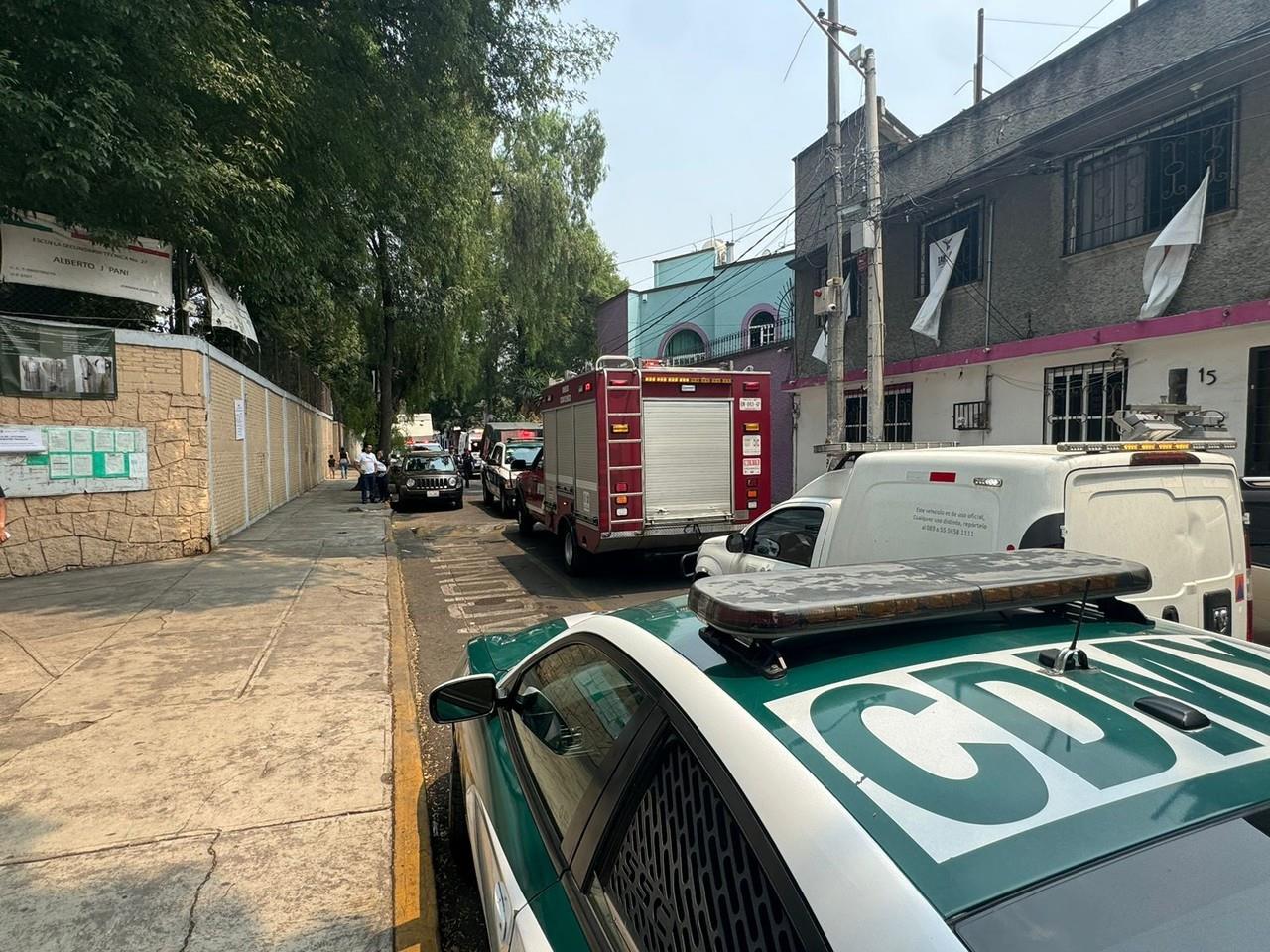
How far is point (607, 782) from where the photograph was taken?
1.61m

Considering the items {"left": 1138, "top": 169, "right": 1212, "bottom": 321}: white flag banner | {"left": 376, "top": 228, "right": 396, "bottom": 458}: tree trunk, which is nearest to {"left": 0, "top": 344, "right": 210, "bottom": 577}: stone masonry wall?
{"left": 376, "top": 228, "right": 396, "bottom": 458}: tree trunk

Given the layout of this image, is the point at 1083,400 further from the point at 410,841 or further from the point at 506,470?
the point at 506,470

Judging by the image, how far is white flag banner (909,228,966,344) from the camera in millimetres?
13133

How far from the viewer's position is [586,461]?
359 inches

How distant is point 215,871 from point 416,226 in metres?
13.1

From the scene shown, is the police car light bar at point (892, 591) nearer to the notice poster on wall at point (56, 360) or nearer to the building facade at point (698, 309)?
the notice poster on wall at point (56, 360)

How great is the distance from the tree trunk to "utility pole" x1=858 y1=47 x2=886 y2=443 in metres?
12.2

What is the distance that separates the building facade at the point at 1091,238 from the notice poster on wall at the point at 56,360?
12563 mm

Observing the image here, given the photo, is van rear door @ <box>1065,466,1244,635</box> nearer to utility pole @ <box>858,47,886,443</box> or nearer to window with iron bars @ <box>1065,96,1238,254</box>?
utility pole @ <box>858,47,886,443</box>

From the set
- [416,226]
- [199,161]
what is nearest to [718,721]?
[199,161]

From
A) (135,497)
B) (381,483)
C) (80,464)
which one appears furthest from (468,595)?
(381,483)

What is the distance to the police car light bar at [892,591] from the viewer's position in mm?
1383

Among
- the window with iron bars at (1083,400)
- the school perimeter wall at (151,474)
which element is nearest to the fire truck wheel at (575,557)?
the school perimeter wall at (151,474)

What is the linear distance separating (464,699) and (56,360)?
933 centimetres
